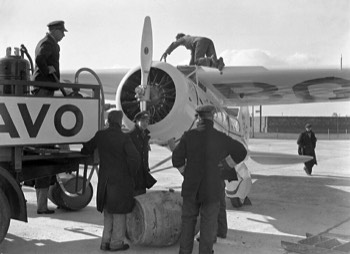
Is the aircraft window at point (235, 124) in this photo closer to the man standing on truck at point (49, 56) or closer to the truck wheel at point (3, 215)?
the man standing on truck at point (49, 56)

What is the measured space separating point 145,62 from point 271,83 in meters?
3.67

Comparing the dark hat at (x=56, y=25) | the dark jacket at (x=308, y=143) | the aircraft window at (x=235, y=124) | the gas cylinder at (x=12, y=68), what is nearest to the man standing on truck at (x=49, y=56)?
the dark hat at (x=56, y=25)

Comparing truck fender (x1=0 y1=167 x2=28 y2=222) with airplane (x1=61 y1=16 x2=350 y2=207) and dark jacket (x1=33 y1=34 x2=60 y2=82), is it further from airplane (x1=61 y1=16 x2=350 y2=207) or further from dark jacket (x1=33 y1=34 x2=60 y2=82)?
airplane (x1=61 y1=16 x2=350 y2=207)

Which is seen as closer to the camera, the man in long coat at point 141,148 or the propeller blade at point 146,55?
the man in long coat at point 141,148

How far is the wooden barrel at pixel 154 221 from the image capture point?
465cm

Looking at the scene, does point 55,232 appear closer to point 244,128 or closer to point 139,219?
point 139,219

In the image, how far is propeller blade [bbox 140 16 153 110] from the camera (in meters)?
6.28

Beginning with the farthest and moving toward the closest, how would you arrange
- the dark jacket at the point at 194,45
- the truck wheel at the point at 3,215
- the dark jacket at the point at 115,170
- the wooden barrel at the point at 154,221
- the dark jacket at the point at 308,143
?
1. the dark jacket at the point at 308,143
2. the dark jacket at the point at 194,45
3. the wooden barrel at the point at 154,221
4. the dark jacket at the point at 115,170
5. the truck wheel at the point at 3,215

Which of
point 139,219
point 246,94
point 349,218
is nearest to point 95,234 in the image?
point 139,219

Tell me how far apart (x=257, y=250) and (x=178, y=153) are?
1415 millimetres

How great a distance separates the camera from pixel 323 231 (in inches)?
227

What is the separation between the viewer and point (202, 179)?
428 cm

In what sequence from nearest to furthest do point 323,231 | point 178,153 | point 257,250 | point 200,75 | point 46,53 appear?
point 178,153 → point 257,250 → point 46,53 → point 323,231 → point 200,75

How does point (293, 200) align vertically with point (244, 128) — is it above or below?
below
